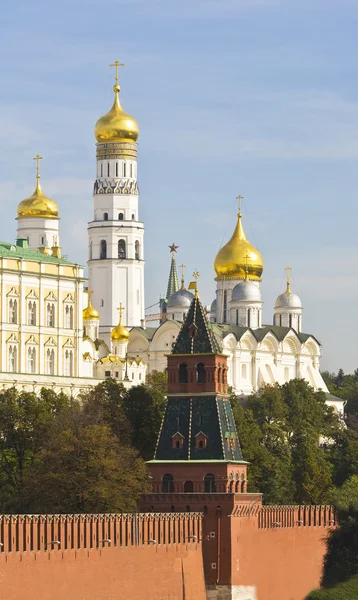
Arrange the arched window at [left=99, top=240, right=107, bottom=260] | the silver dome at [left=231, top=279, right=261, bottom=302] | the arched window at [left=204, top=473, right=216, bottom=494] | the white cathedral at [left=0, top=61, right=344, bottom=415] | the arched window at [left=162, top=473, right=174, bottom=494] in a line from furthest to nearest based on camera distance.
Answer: the silver dome at [left=231, top=279, right=261, bottom=302]
the arched window at [left=99, top=240, right=107, bottom=260]
the white cathedral at [left=0, top=61, right=344, bottom=415]
the arched window at [left=162, top=473, right=174, bottom=494]
the arched window at [left=204, top=473, right=216, bottom=494]

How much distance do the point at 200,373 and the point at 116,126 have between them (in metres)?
67.8

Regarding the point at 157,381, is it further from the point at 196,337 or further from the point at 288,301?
the point at 196,337

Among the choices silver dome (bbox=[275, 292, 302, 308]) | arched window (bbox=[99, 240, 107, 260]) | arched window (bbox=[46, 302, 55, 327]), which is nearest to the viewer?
arched window (bbox=[46, 302, 55, 327])

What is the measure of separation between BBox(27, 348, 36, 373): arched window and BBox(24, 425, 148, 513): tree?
117ft

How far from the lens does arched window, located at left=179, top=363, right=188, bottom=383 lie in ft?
275

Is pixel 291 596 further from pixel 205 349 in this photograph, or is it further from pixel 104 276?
pixel 104 276

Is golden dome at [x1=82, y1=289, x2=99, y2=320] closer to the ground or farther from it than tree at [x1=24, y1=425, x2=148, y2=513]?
farther from it

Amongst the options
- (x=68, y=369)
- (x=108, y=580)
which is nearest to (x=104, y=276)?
(x=68, y=369)

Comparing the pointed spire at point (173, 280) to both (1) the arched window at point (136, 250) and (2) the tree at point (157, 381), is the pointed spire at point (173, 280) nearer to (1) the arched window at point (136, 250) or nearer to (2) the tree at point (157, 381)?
(1) the arched window at point (136, 250)

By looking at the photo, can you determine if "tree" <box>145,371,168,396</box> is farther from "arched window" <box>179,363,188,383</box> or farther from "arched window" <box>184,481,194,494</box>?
"arched window" <box>184,481,194,494</box>

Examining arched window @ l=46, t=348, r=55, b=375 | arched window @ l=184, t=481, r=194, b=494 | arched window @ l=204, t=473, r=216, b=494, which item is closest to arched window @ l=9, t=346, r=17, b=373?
arched window @ l=46, t=348, r=55, b=375

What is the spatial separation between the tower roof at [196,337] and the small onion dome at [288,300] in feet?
252

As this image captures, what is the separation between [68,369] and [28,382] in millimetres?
7774

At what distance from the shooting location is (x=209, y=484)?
82.4 m
